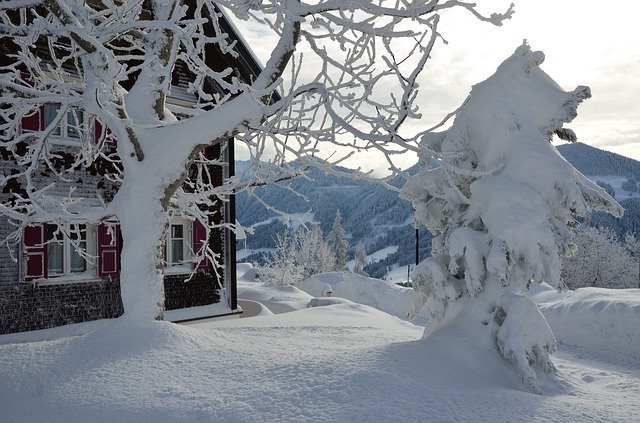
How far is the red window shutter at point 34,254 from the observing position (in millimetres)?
10062

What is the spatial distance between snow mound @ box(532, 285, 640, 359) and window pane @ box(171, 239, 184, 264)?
9.34 metres

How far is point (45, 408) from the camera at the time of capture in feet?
12.5

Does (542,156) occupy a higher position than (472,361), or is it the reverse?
(542,156)

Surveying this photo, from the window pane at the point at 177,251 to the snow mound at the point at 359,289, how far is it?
63.6 ft

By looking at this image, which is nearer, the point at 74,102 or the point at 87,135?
the point at 74,102

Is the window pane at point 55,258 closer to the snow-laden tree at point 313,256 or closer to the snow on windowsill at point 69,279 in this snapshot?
the snow on windowsill at point 69,279

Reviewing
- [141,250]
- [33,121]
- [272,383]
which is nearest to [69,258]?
[33,121]

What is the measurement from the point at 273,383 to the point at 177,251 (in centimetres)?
979

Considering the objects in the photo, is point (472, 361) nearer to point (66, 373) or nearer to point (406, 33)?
point (406, 33)

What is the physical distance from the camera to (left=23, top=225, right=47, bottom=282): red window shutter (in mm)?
10062

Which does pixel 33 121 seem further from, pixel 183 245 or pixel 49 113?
pixel 183 245

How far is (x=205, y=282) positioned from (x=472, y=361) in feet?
32.9

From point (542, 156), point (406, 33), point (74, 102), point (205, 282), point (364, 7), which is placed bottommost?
point (205, 282)

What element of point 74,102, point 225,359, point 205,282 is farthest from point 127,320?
point 205,282
